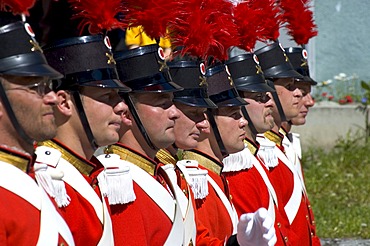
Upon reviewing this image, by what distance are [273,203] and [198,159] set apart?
0.76 metres

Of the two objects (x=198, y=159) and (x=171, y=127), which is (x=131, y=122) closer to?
(x=171, y=127)

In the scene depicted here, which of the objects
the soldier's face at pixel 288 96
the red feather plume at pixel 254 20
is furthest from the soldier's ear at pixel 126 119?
the soldier's face at pixel 288 96

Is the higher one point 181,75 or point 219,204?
point 181,75

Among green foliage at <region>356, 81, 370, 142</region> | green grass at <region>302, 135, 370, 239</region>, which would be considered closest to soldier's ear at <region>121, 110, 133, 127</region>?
green grass at <region>302, 135, 370, 239</region>

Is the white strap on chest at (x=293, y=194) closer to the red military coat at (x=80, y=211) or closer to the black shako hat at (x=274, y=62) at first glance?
the black shako hat at (x=274, y=62)

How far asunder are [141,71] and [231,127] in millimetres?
1073

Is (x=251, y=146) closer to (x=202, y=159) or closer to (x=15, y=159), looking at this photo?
(x=202, y=159)

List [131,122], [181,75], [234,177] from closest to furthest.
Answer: [131,122], [181,75], [234,177]

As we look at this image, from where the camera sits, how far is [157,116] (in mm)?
4445

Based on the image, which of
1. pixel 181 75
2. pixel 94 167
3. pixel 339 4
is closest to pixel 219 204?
pixel 181 75

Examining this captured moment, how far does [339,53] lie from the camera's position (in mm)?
13250

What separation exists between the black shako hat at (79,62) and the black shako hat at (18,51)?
54cm

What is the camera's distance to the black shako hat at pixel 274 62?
22.1ft

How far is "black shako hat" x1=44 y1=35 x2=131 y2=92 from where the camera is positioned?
13.2ft
